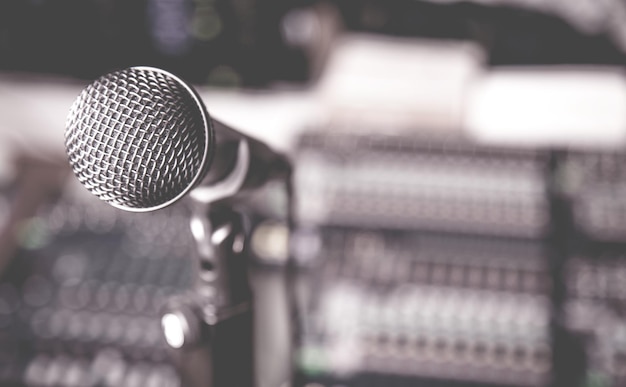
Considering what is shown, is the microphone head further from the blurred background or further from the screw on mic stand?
the blurred background

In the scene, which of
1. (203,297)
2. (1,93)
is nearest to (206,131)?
(203,297)

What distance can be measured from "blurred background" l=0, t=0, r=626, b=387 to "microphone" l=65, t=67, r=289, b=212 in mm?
228

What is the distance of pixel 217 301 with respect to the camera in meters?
0.51

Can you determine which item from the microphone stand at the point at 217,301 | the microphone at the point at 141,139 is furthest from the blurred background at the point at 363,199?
the microphone at the point at 141,139

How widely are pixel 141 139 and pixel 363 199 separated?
0.56 meters

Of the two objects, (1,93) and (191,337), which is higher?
(1,93)

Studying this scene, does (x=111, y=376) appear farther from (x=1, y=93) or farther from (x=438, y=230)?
(x=1, y=93)

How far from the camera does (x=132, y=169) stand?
41 centimetres

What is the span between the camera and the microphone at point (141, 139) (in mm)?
407

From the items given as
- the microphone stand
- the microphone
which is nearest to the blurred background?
the microphone stand

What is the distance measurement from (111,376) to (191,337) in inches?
16.0

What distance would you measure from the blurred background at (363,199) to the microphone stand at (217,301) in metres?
0.10

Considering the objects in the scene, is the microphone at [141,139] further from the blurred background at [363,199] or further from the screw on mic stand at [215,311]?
the blurred background at [363,199]

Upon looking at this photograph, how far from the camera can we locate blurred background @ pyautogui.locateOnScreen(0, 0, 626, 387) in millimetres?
819
